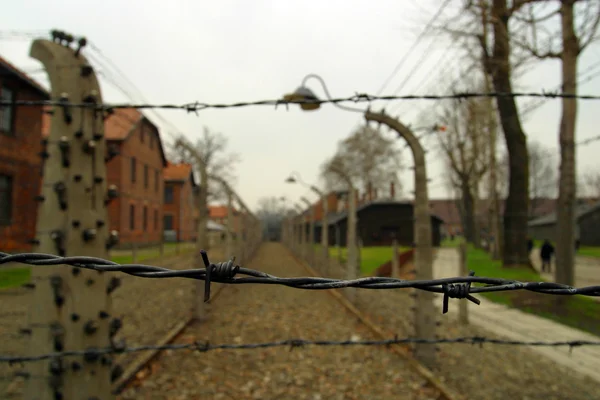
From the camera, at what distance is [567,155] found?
9922 mm

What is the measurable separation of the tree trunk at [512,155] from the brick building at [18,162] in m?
13.2

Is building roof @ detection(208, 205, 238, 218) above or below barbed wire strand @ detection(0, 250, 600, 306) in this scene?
above

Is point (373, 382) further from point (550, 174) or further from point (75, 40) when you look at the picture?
point (550, 174)

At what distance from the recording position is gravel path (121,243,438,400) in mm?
5445

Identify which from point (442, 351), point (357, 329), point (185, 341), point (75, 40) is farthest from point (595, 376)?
point (75, 40)

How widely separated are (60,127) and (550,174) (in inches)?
2664

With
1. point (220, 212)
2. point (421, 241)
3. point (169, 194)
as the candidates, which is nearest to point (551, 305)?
point (421, 241)

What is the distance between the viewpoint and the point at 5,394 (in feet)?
13.1

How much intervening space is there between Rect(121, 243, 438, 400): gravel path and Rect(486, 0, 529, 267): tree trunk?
23.7 ft

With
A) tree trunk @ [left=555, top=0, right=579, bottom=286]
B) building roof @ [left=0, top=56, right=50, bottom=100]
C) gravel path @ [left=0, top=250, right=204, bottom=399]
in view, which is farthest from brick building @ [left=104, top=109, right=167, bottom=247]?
tree trunk @ [left=555, top=0, right=579, bottom=286]

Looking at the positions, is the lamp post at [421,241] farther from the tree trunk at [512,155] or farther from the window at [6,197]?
the window at [6,197]

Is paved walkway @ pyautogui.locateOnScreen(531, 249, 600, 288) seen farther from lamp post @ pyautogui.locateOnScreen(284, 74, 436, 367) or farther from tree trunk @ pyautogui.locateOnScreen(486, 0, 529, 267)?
lamp post @ pyautogui.locateOnScreen(284, 74, 436, 367)

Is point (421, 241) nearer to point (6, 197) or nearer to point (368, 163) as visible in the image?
point (6, 197)

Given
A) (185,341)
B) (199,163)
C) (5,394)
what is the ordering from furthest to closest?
(199,163)
(185,341)
(5,394)
